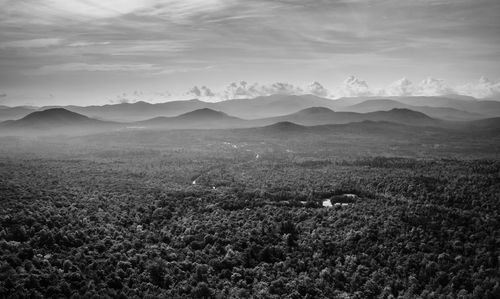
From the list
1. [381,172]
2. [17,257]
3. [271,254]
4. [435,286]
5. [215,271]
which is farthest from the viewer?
[381,172]

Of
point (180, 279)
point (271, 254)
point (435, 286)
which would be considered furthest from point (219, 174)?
point (435, 286)

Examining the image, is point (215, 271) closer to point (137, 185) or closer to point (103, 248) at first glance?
point (103, 248)

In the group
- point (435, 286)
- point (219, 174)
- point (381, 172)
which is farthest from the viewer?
point (219, 174)

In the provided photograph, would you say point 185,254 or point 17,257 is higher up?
point 17,257

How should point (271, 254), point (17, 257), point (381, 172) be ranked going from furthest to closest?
point (381, 172) → point (271, 254) → point (17, 257)

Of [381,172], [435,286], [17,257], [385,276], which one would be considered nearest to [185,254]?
[17,257]

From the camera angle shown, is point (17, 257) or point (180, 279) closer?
point (17, 257)

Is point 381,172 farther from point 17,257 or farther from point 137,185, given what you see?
point 17,257
